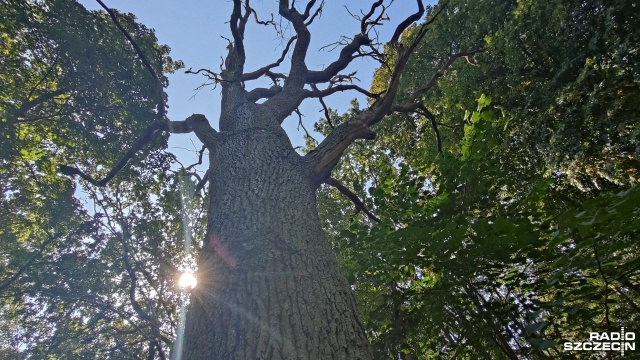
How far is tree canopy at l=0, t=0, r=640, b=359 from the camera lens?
2.53 meters

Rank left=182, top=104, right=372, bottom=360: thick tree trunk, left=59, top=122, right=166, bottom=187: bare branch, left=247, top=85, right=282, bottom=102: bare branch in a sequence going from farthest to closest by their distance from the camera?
left=247, top=85, right=282, bottom=102: bare branch < left=59, top=122, right=166, bottom=187: bare branch < left=182, top=104, right=372, bottom=360: thick tree trunk

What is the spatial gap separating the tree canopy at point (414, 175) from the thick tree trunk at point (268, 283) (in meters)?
0.72

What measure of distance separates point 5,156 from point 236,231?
8.09 m

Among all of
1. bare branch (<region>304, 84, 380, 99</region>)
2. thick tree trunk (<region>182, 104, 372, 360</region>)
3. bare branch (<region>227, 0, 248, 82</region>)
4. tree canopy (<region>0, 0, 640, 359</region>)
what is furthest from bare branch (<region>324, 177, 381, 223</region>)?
bare branch (<region>227, 0, 248, 82</region>)

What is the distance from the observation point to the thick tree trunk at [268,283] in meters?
1.54

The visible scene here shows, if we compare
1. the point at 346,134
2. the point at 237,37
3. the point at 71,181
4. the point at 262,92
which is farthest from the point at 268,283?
the point at 71,181

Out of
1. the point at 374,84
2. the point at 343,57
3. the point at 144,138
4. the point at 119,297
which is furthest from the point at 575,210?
the point at 119,297

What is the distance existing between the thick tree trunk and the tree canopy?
28.3 inches

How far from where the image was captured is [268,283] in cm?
176

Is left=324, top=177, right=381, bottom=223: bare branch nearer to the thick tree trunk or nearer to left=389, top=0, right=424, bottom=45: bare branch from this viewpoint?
the thick tree trunk

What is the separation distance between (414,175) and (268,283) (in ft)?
9.42

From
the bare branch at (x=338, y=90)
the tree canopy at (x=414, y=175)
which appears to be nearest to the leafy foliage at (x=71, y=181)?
the tree canopy at (x=414, y=175)

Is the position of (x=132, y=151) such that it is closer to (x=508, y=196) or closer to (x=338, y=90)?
(x=338, y=90)

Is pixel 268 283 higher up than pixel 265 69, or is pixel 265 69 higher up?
pixel 265 69
